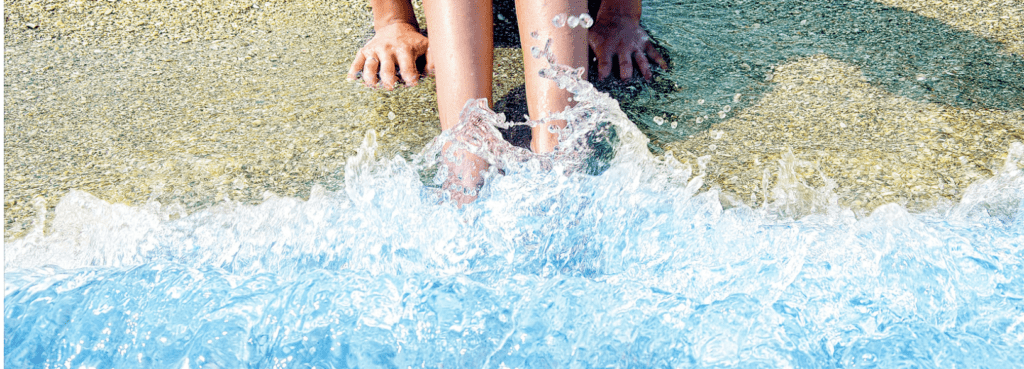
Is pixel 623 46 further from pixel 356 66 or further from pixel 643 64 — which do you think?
pixel 356 66

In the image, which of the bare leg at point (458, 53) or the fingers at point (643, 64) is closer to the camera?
the bare leg at point (458, 53)

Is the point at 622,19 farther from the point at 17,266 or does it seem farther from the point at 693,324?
the point at 17,266

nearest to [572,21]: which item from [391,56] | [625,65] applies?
[625,65]

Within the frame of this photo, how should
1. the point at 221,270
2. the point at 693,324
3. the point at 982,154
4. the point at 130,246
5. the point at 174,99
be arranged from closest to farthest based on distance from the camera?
the point at 693,324 → the point at 221,270 → the point at 130,246 → the point at 982,154 → the point at 174,99

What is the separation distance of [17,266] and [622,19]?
5.98 ft

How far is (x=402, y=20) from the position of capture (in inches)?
102

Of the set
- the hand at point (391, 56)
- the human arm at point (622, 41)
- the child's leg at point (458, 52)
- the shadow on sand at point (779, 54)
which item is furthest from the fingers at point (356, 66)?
the human arm at point (622, 41)

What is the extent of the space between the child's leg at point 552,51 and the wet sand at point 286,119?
0.35m

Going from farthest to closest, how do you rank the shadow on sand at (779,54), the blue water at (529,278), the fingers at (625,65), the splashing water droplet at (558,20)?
the fingers at (625,65) < the shadow on sand at (779,54) < the splashing water droplet at (558,20) < the blue water at (529,278)

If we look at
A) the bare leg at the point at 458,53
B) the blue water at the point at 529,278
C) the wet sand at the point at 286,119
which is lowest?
the blue water at the point at 529,278

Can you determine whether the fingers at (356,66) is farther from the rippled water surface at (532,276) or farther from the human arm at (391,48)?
the rippled water surface at (532,276)

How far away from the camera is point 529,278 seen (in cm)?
153

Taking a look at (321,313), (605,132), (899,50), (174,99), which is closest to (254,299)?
(321,313)

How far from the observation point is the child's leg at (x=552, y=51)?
186 cm
